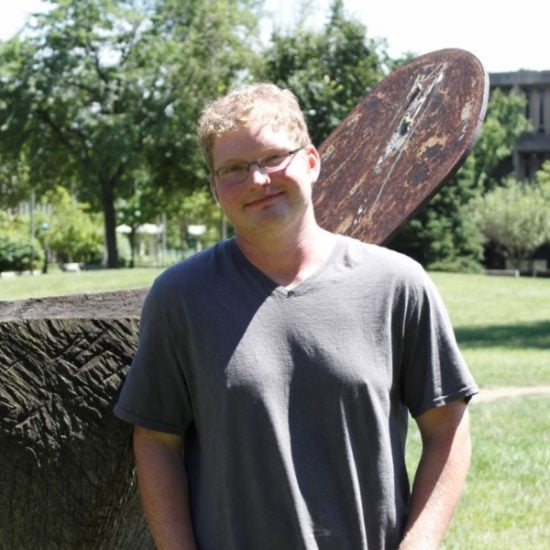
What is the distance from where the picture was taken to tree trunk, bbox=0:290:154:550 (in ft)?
9.47

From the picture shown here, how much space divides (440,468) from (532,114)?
76026 millimetres

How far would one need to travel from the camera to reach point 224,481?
2219 mm

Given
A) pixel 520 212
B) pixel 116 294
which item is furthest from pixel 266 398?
pixel 520 212

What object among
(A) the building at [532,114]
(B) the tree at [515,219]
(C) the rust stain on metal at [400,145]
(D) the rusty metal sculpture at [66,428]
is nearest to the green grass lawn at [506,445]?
(C) the rust stain on metal at [400,145]

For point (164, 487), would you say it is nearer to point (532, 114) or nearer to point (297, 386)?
point (297, 386)

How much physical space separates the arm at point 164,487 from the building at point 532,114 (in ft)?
236

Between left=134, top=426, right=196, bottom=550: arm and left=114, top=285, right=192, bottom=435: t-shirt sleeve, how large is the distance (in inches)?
1.8

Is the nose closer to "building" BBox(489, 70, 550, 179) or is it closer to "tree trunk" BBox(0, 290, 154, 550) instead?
"tree trunk" BBox(0, 290, 154, 550)

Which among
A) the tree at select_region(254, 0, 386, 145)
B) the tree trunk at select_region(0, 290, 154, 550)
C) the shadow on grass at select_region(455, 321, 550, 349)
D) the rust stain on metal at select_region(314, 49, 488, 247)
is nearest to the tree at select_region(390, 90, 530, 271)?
the tree at select_region(254, 0, 386, 145)

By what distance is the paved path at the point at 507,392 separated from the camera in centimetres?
1044

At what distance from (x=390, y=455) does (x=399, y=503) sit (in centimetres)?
11

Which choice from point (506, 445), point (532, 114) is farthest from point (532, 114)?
point (506, 445)

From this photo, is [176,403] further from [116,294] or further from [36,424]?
[116,294]

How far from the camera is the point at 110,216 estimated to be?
44.2 meters
